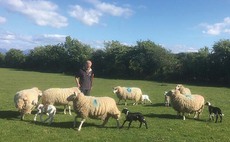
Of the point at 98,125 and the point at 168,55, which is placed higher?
the point at 168,55

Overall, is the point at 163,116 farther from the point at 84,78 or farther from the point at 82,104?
the point at 82,104

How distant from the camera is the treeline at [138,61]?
210ft

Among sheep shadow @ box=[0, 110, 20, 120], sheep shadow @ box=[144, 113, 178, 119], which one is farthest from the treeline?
sheep shadow @ box=[0, 110, 20, 120]

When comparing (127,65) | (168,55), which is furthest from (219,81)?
(127,65)

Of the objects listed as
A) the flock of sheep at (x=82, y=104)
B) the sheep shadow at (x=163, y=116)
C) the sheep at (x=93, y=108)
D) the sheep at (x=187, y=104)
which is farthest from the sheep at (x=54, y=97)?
the sheep at (x=187, y=104)

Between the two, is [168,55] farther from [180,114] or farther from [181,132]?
A: [181,132]

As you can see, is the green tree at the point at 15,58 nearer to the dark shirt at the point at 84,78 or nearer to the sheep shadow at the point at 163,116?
the sheep shadow at the point at 163,116

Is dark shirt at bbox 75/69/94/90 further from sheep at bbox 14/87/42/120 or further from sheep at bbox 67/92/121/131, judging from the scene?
Result: sheep at bbox 14/87/42/120

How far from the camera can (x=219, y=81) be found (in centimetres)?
6322

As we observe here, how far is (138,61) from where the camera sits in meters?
76.6

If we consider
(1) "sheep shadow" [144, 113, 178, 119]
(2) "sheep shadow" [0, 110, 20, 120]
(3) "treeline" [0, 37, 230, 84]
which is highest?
(3) "treeline" [0, 37, 230, 84]

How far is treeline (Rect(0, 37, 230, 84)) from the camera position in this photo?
64062 millimetres

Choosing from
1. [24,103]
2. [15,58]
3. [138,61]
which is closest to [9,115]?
[24,103]

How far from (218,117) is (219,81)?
46503mm
